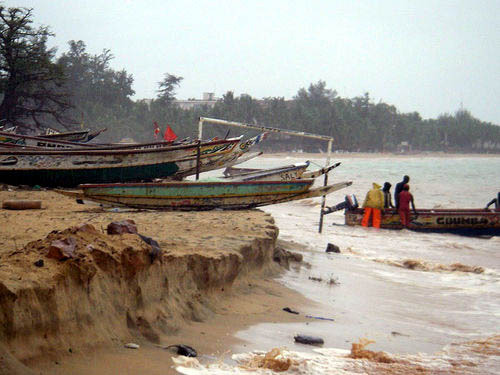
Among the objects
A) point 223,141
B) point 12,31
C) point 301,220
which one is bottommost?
point 301,220

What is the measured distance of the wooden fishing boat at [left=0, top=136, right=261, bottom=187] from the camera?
539 inches

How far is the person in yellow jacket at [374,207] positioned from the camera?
57.7ft

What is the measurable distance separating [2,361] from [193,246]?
310 cm

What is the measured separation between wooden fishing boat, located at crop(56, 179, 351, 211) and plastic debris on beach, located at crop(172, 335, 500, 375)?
655cm

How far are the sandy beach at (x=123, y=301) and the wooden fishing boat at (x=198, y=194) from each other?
3.73 m

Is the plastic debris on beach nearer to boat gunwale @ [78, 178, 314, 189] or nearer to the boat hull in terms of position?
boat gunwale @ [78, 178, 314, 189]

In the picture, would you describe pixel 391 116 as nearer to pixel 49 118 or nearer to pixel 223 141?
pixel 49 118

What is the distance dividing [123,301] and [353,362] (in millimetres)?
1641

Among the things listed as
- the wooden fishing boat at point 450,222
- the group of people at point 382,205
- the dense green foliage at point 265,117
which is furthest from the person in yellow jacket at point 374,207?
the dense green foliage at point 265,117

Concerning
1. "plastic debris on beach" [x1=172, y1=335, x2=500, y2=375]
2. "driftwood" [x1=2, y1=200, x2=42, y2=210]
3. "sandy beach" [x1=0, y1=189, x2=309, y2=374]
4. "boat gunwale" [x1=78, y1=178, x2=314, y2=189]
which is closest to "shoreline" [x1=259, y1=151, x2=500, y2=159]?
"boat gunwale" [x1=78, y1=178, x2=314, y2=189]

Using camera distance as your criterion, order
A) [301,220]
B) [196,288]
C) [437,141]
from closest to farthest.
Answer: [196,288] → [301,220] → [437,141]

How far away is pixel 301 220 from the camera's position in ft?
58.8

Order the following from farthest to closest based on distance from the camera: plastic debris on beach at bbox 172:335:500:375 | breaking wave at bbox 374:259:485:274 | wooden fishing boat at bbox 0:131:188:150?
wooden fishing boat at bbox 0:131:188:150 → breaking wave at bbox 374:259:485:274 → plastic debris on beach at bbox 172:335:500:375

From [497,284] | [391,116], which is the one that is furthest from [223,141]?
[391,116]
